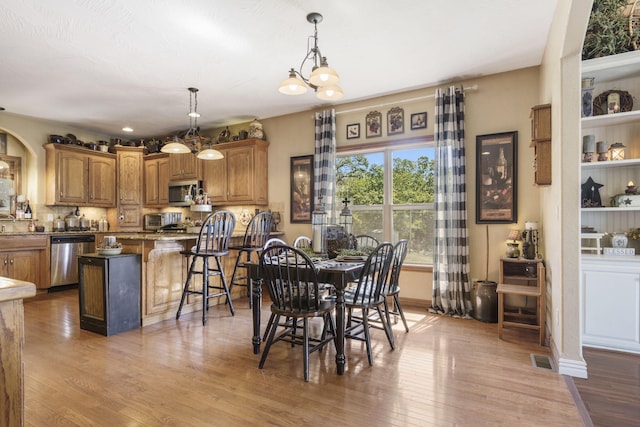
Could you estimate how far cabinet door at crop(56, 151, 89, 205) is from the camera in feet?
19.0

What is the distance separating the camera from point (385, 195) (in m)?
4.75

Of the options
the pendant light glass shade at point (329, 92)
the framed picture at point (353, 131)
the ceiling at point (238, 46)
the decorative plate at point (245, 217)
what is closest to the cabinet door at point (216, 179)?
the decorative plate at point (245, 217)

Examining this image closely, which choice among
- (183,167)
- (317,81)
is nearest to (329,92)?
(317,81)

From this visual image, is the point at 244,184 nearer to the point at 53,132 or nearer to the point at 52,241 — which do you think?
the point at 52,241

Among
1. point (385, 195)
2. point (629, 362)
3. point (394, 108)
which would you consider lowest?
point (629, 362)

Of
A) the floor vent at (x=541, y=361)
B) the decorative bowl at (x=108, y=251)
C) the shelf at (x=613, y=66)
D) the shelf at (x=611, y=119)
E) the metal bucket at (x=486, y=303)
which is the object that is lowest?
the floor vent at (x=541, y=361)

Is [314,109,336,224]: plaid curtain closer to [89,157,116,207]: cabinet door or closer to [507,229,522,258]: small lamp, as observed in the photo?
[507,229,522,258]: small lamp

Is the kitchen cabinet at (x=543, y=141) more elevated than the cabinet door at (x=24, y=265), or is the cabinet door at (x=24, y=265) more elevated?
the kitchen cabinet at (x=543, y=141)

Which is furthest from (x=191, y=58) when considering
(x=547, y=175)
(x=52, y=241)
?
(x=52, y=241)

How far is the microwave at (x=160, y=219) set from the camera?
20.8 ft

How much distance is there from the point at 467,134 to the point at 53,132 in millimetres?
6680

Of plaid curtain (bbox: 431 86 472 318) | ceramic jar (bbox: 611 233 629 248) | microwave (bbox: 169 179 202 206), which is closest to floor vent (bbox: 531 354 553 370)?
plaid curtain (bbox: 431 86 472 318)

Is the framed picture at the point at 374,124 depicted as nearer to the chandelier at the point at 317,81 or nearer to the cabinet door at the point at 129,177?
the chandelier at the point at 317,81

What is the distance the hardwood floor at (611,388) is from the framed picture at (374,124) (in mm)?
3302
